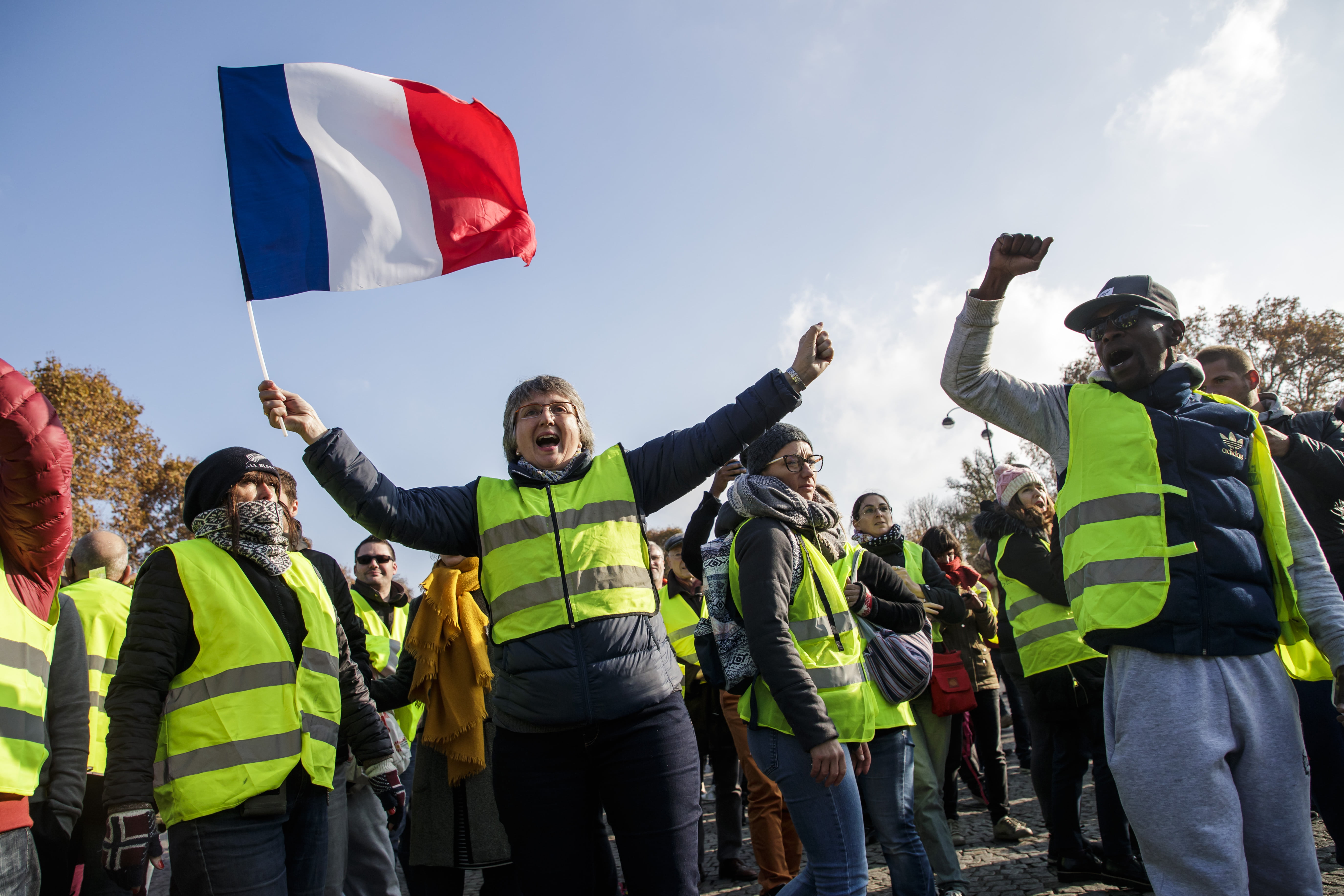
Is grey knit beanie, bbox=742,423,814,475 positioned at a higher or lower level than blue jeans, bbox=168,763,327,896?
higher

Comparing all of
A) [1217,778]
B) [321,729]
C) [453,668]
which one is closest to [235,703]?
[321,729]

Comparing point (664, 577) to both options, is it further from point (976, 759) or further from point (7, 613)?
point (7, 613)

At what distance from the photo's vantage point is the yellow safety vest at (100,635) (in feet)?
12.8

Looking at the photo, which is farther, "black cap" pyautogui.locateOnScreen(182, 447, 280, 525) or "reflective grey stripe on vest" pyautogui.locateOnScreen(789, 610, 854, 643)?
"reflective grey stripe on vest" pyautogui.locateOnScreen(789, 610, 854, 643)

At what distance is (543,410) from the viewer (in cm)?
313

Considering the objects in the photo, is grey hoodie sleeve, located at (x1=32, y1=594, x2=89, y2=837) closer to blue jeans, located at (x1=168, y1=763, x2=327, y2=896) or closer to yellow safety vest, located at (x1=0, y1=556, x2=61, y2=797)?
yellow safety vest, located at (x1=0, y1=556, x2=61, y2=797)

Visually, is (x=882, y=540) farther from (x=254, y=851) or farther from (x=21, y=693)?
(x=21, y=693)

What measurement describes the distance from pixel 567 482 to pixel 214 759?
1.33 metres

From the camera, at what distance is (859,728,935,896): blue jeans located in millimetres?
3369

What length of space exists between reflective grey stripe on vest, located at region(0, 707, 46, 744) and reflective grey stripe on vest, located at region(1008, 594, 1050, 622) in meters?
4.61

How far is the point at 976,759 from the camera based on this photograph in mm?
8828

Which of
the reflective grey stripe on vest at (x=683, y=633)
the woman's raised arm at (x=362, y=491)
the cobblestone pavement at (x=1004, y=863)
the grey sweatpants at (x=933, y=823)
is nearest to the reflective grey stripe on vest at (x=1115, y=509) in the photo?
the grey sweatpants at (x=933, y=823)

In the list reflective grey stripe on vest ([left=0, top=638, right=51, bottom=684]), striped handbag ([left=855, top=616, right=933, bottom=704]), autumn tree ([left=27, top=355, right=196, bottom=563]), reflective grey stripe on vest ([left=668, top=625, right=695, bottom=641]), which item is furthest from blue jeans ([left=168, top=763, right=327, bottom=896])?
autumn tree ([left=27, top=355, right=196, bottom=563])

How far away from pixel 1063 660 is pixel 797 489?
218 centimetres
